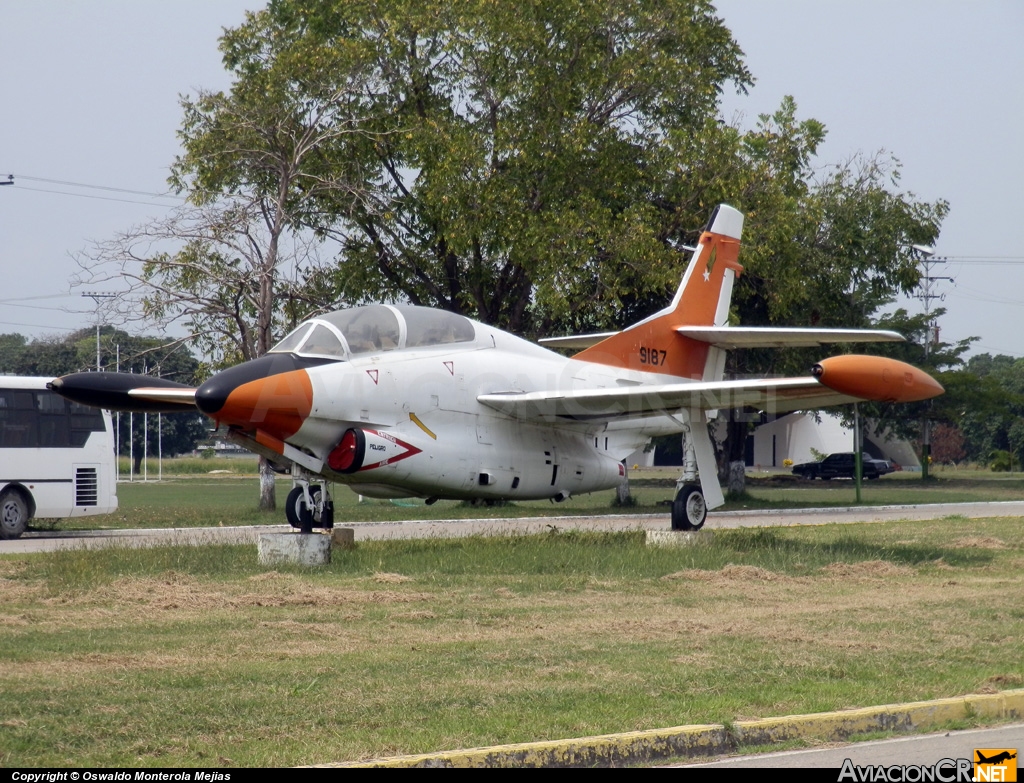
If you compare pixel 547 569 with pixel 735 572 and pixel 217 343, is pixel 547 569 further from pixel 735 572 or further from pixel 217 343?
pixel 217 343

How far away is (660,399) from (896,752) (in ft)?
36.7

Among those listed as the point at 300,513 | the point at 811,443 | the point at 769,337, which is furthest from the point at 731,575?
the point at 811,443

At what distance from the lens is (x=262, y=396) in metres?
13.6

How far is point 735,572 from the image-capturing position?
13664 mm

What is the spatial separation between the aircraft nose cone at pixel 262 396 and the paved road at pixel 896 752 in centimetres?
858

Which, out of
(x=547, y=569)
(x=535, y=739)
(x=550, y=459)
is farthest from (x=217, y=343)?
(x=535, y=739)

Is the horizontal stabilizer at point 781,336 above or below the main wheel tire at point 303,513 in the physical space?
above

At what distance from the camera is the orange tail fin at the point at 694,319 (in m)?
20.2

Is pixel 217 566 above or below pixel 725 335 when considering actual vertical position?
below

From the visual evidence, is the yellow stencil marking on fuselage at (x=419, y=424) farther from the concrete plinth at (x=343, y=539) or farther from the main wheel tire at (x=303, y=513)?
the concrete plinth at (x=343, y=539)

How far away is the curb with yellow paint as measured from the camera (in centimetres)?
594

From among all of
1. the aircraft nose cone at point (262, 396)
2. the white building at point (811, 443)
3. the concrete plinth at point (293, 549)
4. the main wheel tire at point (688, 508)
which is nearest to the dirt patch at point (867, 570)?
the main wheel tire at point (688, 508)

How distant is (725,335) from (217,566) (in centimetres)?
1012

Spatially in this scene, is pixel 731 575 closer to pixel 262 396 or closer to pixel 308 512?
pixel 308 512
